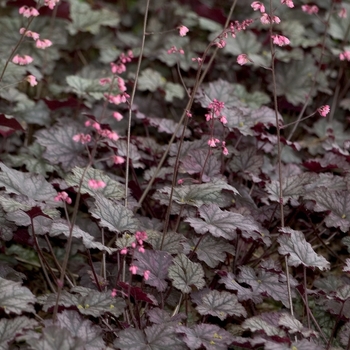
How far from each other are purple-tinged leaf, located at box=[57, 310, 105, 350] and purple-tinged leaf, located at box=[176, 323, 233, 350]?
11.5 inches

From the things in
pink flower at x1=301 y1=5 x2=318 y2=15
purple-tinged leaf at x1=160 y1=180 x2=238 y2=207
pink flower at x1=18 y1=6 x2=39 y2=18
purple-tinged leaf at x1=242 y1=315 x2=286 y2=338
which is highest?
pink flower at x1=301 y1=5 x2=318 y2=15

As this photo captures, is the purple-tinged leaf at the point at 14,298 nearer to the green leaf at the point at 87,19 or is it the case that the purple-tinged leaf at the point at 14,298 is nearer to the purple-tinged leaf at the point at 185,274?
the purple-tinged leaf at the point at 185,274

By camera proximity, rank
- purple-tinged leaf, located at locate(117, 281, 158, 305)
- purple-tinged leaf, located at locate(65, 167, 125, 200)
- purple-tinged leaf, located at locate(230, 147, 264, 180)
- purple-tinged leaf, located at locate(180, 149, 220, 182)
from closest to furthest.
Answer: purple-tinged leaf, located at locate(117, 281, 158, 305) < purple-tinged leaf, located at locate(65, 167, 125, 200) < purple-tinged leaf, located at locate(180, 149, 220, 182) < purple-tinged leaf, located at locate(230, 147, 264, 180)

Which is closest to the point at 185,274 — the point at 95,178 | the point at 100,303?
the point at 100,303

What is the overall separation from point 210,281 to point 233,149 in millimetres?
730

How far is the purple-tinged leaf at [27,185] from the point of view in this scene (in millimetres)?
2635

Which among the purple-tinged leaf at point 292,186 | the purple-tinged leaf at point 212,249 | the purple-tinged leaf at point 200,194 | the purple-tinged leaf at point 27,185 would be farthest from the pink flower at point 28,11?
the purple-tinged leaf at point 292,186

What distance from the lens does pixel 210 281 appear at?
2.85m

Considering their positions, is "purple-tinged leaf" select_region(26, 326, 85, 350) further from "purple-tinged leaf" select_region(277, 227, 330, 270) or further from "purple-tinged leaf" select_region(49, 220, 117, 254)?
"purple-tinged leaf" select_region(277, 227, 330, 270)

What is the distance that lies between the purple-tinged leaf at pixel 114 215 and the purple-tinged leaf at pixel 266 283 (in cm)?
51

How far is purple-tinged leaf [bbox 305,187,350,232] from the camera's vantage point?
8.95 feet

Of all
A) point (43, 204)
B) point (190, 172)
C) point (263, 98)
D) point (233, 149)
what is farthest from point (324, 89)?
point (43, 204)

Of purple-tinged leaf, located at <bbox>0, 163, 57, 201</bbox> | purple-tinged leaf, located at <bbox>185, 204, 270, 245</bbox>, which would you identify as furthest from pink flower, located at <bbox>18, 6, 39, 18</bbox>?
purple-tinged leaf, located at <bbox>185, 204, 270, 245</bbox>

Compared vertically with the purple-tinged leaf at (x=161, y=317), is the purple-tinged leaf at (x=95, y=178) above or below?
above
